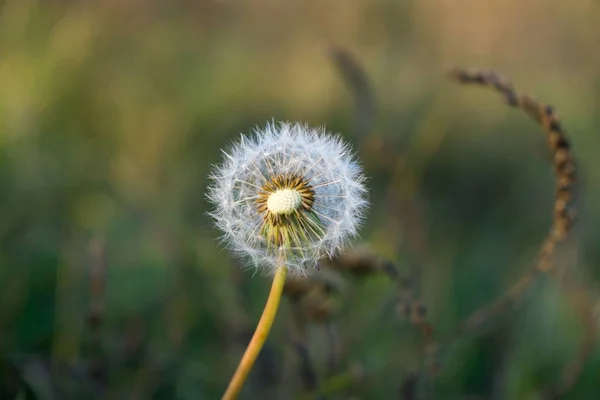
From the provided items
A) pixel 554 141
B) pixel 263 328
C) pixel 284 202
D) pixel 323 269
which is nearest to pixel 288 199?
pixel 284 202

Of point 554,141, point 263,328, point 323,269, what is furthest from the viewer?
point 323,269

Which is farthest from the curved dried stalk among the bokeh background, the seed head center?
the seed head center

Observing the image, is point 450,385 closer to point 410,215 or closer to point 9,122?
point 410,215

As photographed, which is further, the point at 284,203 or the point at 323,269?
the point at 323,269

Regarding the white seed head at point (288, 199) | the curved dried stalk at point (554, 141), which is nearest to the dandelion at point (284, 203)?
the white seed head at point (288, 199)

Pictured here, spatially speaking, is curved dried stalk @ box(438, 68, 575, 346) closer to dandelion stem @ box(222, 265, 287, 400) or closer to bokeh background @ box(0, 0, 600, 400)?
bokeh background @ box(0, 0, 600, 400)

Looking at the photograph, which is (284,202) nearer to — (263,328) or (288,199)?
(288,199)

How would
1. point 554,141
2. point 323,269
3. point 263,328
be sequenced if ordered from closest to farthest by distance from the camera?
1. point 263,328
2. point 554,141
3. point 323,269

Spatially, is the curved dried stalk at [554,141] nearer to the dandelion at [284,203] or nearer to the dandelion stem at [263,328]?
the dandelion at [284,203]
